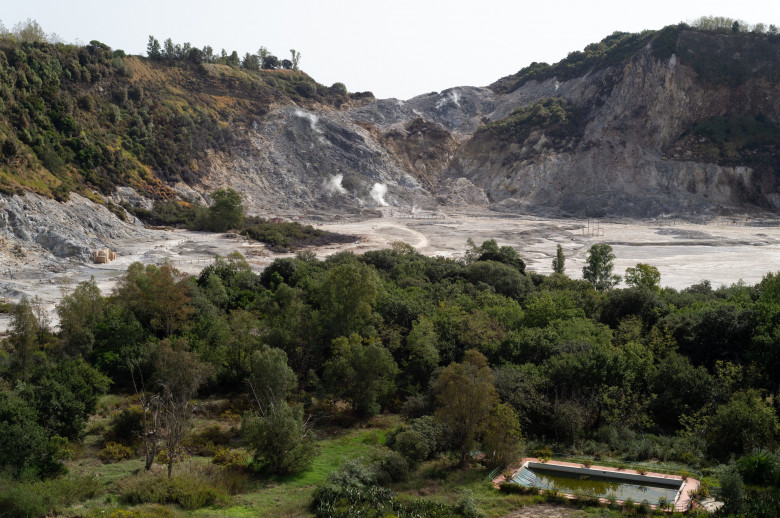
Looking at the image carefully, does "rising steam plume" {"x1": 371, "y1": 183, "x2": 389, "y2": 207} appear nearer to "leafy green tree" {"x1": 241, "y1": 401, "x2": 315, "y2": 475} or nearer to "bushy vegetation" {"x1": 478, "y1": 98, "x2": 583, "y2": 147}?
"bushy vegetation" {"x1": 478, "y1": 98, "x2": 583, "y2": 147}

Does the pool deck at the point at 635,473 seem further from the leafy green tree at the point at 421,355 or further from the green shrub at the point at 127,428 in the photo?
the green shrub at the point at 127,428

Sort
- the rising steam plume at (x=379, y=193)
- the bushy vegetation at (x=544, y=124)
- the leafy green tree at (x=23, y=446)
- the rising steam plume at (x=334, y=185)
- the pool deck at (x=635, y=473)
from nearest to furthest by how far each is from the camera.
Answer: the pool deck at (x=635, y=473) → the leafy green tree at (x=23, y=446) → the rising steam plume at (x=334, y=185) → the rising steam plume at (x=379, y=193) → the bushy vegetation at (x=544, y=124)

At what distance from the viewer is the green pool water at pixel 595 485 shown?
47.8 ft

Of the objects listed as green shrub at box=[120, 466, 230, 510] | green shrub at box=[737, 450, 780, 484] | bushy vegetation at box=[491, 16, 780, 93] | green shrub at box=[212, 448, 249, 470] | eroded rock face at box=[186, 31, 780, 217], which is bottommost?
green shrub at box=[212, 448, 249, 470]

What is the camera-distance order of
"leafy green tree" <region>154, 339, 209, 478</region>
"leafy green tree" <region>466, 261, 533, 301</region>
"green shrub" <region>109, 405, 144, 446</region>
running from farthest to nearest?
"leafy green tree" <region>466, 261, 533, 301</region> < "leafy green tree" <region>154, 339, 209, 478</region> < "green shrub" <region>109, 405, 144, 446</region>

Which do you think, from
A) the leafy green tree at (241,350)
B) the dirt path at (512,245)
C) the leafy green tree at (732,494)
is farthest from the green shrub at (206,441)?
the dirt path at (512,245)

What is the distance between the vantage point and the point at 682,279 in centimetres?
5009

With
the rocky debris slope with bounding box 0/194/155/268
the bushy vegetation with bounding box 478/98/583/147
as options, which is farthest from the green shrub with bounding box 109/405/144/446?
the bushy vegetation with bounding box 478/98/583/147

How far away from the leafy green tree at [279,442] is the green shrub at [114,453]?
3849 millimetres

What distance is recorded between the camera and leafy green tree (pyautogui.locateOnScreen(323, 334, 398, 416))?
2148 cm

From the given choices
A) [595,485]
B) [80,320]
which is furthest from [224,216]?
[595,485]

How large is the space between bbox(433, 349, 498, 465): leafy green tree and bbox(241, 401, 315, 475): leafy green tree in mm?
3871

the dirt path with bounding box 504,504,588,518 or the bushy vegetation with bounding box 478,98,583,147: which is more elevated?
the bushy vegetation with bounding box 478,98,583,147

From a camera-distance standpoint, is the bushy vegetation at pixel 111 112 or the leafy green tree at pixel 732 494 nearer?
the leafy green tree at pixel 732 494
